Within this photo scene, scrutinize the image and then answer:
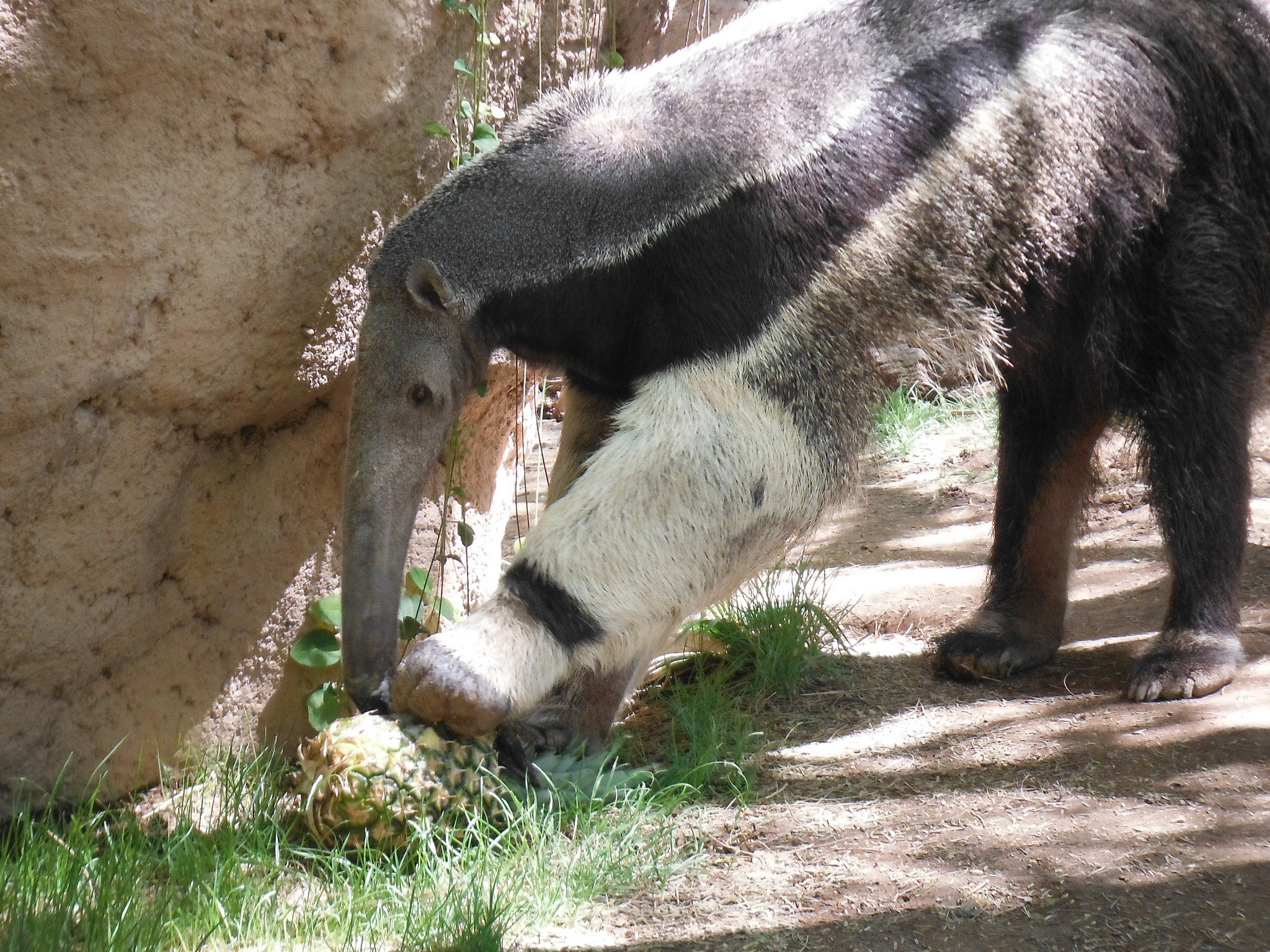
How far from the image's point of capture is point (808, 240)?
10.5 feet

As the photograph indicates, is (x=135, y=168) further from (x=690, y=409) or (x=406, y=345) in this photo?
(x=690, y=409)

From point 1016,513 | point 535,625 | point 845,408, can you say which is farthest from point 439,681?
point 1016,513

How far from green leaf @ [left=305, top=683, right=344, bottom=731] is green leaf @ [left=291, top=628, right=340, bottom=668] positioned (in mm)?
89

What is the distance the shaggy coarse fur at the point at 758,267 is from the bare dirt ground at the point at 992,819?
51cm

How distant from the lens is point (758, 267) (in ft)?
10.3

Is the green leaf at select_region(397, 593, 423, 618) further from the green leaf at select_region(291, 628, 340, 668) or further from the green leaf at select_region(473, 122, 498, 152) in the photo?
the green leaf at select_region(473, 122, 498, 152)

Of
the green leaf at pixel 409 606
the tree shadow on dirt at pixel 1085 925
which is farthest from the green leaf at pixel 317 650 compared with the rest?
the tree shadow on dirt at pixel 1085 925

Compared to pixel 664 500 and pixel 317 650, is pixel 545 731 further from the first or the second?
pixel 664 500

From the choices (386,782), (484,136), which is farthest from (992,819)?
(484,136)

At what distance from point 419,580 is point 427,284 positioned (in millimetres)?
1115

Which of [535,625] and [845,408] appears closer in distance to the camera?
[535,625]

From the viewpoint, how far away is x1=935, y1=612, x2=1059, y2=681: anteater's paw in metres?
4.30

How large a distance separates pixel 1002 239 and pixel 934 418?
5.12 m

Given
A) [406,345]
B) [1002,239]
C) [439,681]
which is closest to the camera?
[439,681]
